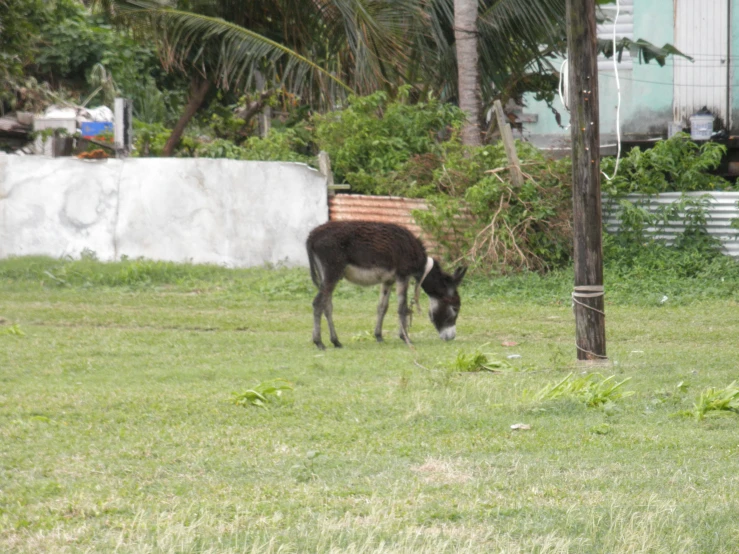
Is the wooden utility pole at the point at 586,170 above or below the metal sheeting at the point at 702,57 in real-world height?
below

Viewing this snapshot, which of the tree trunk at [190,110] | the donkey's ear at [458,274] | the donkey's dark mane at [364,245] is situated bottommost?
the donkey's ear at [458,274]

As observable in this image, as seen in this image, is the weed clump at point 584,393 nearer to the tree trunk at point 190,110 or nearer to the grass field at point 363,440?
the grass field at point 363,440

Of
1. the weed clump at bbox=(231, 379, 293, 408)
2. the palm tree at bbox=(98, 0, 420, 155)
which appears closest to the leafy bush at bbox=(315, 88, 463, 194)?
the palm tree at bbox=(98, 0, 420, 155)

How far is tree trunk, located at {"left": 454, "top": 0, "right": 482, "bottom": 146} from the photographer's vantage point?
1561cm

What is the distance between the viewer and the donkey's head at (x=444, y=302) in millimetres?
10828

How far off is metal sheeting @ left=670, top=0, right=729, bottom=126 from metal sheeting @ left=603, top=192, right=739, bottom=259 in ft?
13.1

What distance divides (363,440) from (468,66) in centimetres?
1076

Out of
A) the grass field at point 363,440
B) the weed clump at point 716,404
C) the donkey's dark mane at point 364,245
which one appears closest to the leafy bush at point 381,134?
the grass field at point 363,440

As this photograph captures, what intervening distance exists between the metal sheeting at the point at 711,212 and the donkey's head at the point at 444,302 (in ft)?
16.0

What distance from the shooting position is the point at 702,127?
17469 mm

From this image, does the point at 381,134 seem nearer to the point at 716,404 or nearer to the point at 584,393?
the point at 584,393

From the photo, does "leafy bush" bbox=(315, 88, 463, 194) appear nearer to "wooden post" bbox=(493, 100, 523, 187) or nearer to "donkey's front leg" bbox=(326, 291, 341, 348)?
"wooden post" bbox=(493, 100, 523, 187)

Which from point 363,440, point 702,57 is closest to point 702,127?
point 702,57

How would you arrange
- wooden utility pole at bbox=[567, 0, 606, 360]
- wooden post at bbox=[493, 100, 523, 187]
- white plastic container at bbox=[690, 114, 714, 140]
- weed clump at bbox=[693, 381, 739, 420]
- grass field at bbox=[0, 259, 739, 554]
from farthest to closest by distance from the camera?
white plastic container at bbox=[690, 114, 714, 140] < wooden post at bbox=[493, 100, 523, 187] < wooden utility pole at bbox=[567, 0, 606, 360] < weed clump at bbox=[693, 381, 739, 420] < grass field at bbox=[0, 259, 739, 554]
